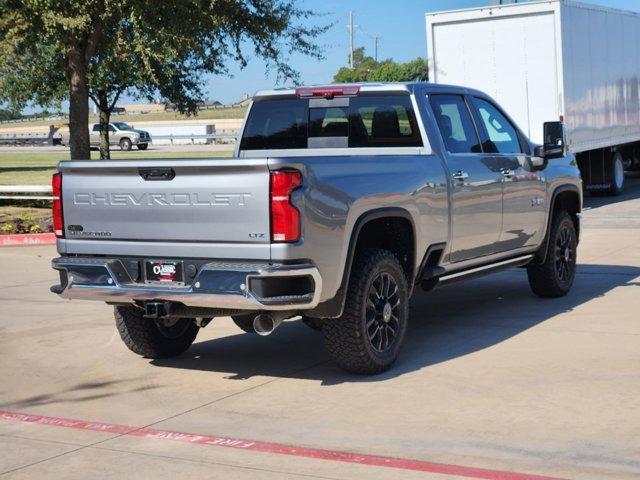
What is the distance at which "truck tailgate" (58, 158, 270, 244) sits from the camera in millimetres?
6793

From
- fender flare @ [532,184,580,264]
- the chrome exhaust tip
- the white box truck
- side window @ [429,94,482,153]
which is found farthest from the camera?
the white box truck

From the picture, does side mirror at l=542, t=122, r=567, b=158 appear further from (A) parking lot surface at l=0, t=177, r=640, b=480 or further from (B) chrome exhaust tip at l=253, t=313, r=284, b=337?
(B) chrome exhaust tip at l=253, t=313, r=284, b=337

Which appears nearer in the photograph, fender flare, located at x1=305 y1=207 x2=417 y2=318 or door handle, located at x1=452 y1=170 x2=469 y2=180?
fender flare, located at x1=305 y1=207 x2=417 y2=318

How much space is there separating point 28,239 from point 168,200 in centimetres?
1059

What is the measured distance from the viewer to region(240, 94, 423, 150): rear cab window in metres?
8.70

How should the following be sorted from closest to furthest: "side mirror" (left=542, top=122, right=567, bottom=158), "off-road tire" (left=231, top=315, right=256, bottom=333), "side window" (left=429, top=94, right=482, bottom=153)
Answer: "off-road tire" (left=231, top=315, right=256, bottom=333) < "side window" (left=429, top=94, right=482, bottom=153) < "side mirror" (left=542, top=122, right=567, bottom=158)

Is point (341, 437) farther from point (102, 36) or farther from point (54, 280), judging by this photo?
point (102, 36)

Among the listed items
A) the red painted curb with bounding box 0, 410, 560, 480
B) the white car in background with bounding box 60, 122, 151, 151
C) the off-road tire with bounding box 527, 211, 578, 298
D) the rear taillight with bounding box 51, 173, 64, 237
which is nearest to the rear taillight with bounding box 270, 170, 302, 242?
the red painted curb with bounding box 0, 410, 560, 480

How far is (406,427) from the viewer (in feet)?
20.5

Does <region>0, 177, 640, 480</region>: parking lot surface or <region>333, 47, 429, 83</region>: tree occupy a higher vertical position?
<region>333, 47, 429, 83</region>: tree

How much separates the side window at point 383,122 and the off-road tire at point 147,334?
1.99 m

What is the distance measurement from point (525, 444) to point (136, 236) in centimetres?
288

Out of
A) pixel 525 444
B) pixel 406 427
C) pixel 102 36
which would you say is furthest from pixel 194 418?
pixel 102 36

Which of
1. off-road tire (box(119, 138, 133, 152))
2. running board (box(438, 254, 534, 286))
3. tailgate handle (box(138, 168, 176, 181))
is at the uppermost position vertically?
off-road tire (box(119, 138, 133, 152))
